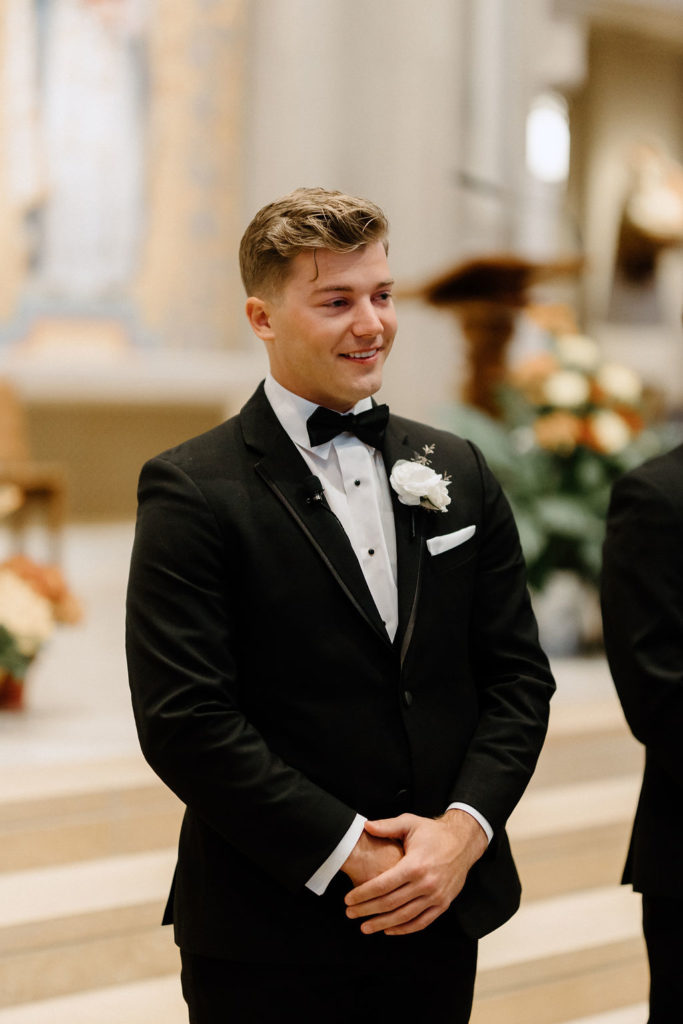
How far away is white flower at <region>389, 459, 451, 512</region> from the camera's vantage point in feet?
5.44

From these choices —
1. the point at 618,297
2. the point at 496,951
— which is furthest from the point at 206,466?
the point at 618,297

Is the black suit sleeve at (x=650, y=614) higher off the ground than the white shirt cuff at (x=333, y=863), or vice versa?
the black suit sleeve at (x=650, y=614)

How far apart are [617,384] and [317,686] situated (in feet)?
12.1

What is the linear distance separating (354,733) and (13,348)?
6.29m

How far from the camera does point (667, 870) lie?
183cm

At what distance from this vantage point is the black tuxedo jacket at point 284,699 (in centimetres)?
151

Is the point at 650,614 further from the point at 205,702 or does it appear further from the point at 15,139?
the point at 15,139

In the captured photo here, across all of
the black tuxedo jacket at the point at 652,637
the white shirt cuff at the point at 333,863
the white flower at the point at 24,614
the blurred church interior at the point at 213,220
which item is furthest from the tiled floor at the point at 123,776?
the white shirt cuff at the point at 333,863

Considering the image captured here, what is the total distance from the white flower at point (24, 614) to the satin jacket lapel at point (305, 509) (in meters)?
2.35

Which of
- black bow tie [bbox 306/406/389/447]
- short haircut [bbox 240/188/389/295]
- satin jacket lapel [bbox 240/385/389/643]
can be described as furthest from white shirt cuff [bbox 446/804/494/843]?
short haircut [bbox 240/188/389/295]

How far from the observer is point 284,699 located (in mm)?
1582

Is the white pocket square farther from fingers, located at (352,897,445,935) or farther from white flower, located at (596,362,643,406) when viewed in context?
white flower, located at (596,362,643,406)

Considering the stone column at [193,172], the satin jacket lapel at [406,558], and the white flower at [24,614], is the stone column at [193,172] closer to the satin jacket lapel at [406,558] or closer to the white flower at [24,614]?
the white flower at [24,614]

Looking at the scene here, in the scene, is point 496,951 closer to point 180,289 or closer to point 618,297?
point 180,289
